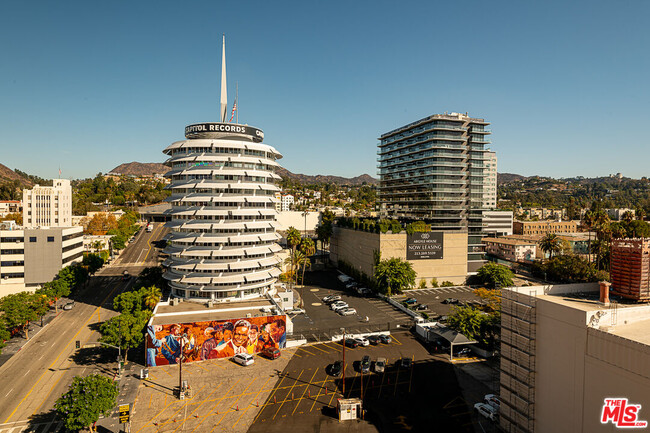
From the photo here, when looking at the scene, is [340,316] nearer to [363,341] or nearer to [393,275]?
[363,341]

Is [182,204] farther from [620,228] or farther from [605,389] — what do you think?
[620,228]

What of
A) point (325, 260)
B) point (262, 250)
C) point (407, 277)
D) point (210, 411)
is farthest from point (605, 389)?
point (325, 260)

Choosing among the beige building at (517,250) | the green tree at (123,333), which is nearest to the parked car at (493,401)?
the green tree at (123,333)

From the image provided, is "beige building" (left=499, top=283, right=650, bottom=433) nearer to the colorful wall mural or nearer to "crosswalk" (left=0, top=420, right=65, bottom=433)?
the colorful wall mural

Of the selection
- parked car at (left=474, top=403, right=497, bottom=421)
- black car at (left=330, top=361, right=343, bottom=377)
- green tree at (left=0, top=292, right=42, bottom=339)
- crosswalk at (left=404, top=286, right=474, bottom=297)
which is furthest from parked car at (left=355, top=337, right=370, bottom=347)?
green tree at (left=0, top=292, right=42, bottom=339)

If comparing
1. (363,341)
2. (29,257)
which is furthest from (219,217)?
(29,257)

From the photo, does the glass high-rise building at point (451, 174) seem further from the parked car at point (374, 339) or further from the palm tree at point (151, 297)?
the palm tree at point (151, 297)
